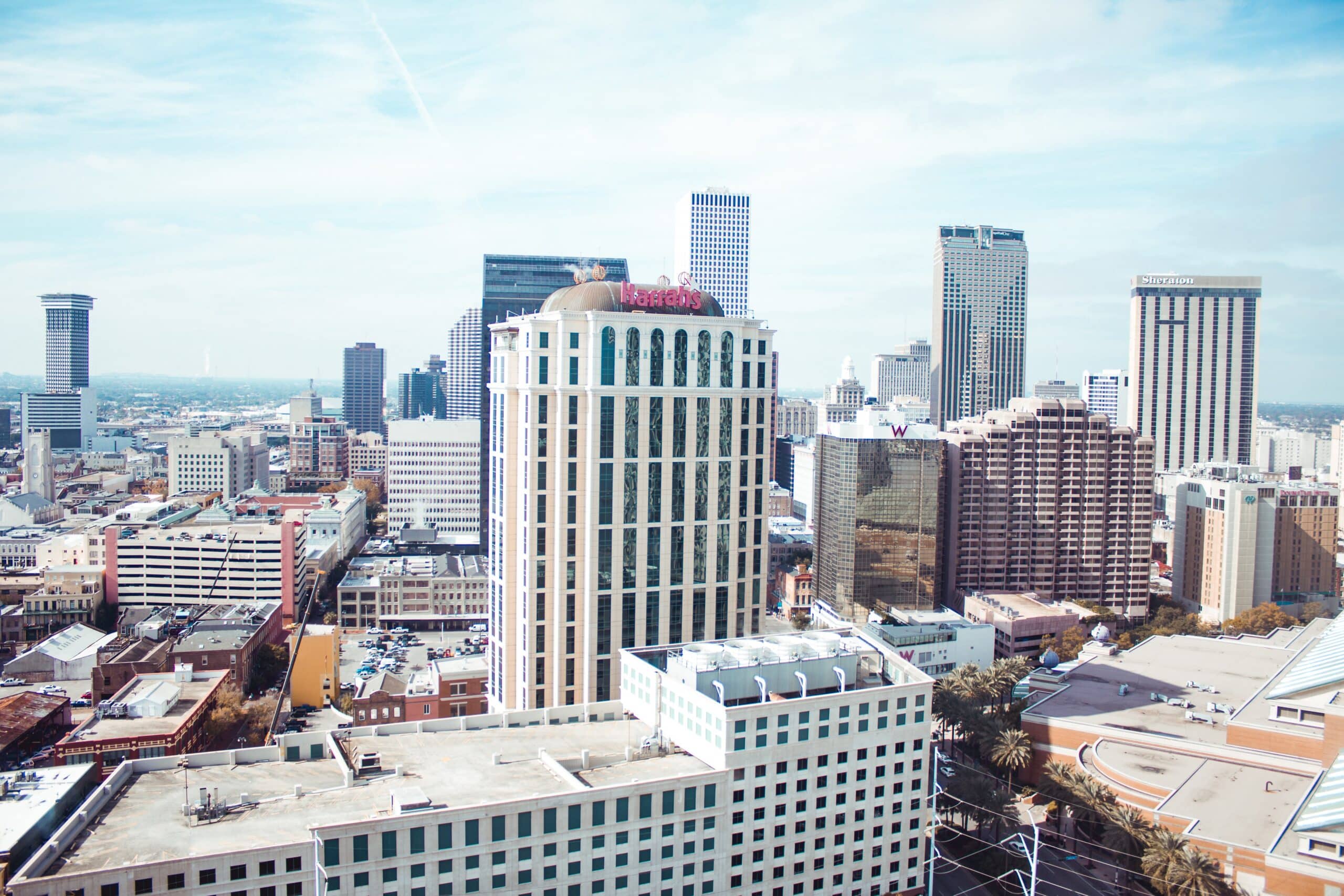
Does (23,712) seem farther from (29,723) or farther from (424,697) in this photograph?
(424,697)

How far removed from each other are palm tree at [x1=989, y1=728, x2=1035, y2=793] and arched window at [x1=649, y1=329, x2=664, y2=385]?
43.4m

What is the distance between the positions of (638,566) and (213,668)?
59403 millimetres

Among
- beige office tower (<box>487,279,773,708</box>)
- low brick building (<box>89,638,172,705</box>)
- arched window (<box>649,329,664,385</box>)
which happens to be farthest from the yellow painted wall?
arched window (<box>649,329,664,385</box>)

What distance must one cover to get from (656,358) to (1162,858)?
48.0 m

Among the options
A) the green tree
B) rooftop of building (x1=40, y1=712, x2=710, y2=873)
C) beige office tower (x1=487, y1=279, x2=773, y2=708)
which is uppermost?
beige office tower (x1=487, y1=279, x2=773, y2=708)

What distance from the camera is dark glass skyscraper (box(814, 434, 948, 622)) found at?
156 meters

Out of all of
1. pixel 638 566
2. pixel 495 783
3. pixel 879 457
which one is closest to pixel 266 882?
pixel 495 783

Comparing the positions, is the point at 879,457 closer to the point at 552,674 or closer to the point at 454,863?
the point at 552,674

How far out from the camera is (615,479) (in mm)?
77250

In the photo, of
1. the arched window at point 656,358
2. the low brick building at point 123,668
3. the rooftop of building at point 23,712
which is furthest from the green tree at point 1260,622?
the rooftop of building at point 23,712

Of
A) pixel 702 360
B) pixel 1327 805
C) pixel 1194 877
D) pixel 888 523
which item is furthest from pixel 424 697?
pixel 888 523

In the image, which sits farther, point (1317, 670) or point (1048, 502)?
point (1048, 502)

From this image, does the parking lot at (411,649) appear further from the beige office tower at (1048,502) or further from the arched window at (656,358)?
the beige office tower at (1048,502)

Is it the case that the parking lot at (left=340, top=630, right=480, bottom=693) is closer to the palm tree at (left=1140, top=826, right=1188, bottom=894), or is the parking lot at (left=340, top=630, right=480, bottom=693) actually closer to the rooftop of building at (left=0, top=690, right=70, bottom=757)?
the rooftop of building at (left=0, top=690, right=70, bottom=757)
